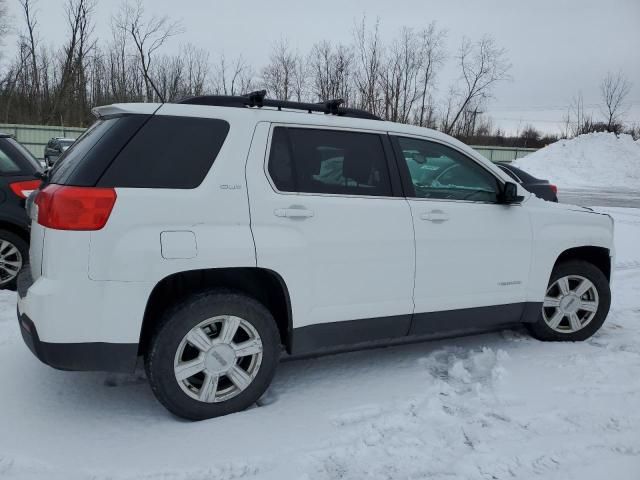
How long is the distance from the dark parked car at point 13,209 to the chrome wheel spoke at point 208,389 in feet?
12.3

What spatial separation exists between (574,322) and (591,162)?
29.6 meters

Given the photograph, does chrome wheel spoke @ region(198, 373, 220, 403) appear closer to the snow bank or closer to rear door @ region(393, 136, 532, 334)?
rear door @ region(393, 136, 532, 334)

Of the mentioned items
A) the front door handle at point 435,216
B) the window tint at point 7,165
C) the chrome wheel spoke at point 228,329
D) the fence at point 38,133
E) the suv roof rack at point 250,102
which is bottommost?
the chrome wheel spoke at point 228,329

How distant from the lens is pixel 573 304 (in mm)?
4672

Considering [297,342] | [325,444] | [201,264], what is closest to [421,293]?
[297,342]

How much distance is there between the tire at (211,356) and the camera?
3.03 meters

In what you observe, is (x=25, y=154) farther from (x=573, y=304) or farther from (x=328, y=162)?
(x=573, y=304)

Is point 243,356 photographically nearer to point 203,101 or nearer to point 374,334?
point 374,334

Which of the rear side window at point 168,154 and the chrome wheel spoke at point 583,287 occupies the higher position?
the rear side window at point 168,154

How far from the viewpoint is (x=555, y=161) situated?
102 ft

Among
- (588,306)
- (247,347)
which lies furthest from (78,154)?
(588,306)

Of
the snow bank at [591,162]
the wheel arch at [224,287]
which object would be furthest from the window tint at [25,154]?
the snow bank at [591,162]

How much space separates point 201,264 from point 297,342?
2.72ft

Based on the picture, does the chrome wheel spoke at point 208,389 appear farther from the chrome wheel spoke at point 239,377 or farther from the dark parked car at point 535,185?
the dark parked car at point 535,185
